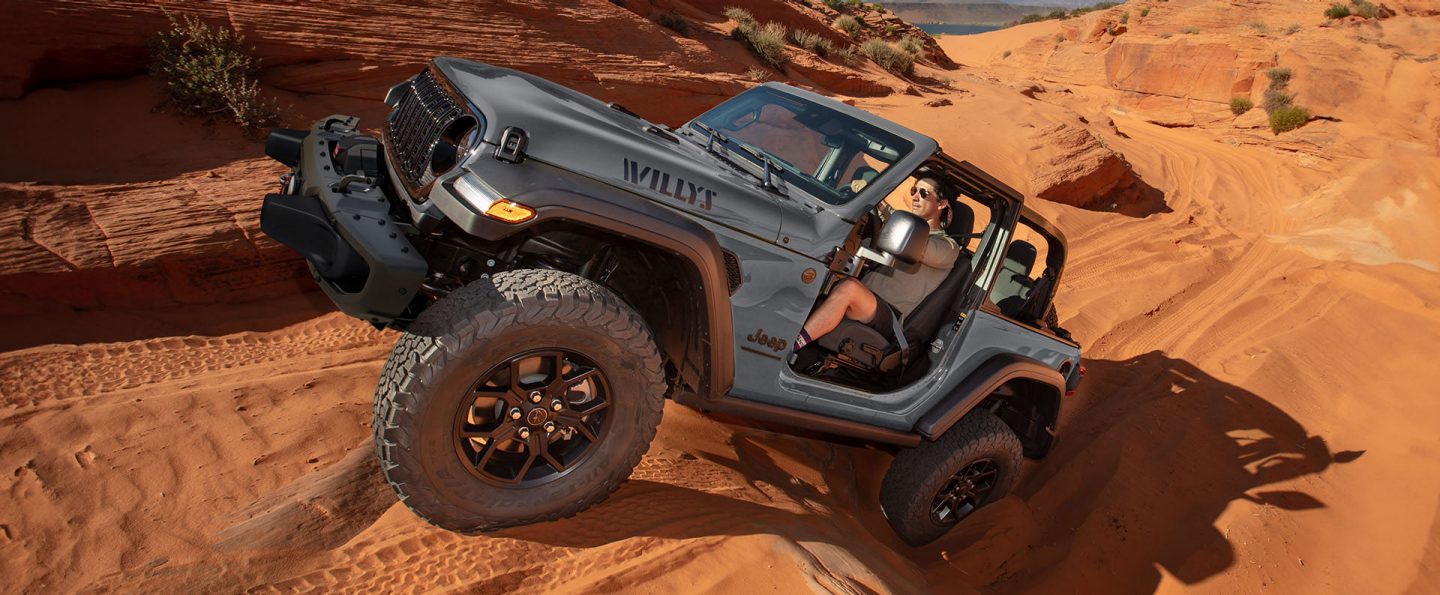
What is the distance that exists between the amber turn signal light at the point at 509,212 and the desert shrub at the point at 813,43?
1683 cm

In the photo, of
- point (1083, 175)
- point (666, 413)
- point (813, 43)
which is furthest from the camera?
point (813, 43)

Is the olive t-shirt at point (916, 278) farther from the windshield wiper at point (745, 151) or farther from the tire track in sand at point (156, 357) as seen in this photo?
the tire track in sand at point (156, 357)

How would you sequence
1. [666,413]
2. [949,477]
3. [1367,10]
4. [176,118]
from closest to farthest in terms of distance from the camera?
[949,477] < [666,413] < [176,118] < [1367,10]

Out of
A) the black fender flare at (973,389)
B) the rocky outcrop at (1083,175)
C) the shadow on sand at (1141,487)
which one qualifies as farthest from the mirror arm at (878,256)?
the rocky outcrop at (1083,175)

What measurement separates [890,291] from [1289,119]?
1852 cm

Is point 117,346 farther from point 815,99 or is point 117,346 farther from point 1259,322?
point 1259,322

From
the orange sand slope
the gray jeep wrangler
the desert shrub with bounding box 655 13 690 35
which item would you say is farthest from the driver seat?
the desert shrub with bounding box 655 13 690 35

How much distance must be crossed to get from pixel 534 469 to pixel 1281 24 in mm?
29916

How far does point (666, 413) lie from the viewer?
451 centimetres

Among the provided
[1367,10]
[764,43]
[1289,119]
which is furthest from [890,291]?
[1367,10]

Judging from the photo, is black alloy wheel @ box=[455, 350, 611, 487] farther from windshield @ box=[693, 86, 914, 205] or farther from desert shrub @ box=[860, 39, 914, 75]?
desert shrub @ box=[860, 39, 914, 75]

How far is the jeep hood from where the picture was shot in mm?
2865

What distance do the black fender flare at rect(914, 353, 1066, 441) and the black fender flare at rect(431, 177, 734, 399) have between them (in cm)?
131

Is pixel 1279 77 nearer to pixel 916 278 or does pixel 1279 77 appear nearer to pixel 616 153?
pixel 916 278
